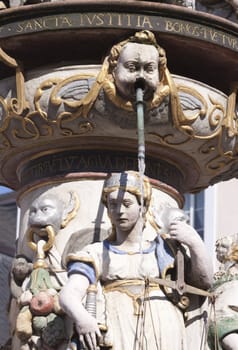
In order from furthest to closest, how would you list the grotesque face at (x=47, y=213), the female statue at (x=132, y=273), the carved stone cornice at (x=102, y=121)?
the grotesque face at (x=47, y=213)
the carved stone cornice at (x=102, y=121)
the female statue at (x=132, y=273)

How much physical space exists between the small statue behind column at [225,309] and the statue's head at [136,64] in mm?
1609

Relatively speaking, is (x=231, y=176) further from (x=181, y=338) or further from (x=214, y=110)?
(x=181, y=338)

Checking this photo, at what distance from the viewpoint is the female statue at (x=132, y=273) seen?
13.4m

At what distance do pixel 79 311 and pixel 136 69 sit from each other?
2.02 m

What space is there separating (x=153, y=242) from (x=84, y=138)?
1071 mm

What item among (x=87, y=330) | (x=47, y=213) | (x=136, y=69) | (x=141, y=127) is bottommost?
(x=87, y=330)

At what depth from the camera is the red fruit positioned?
13.7 m

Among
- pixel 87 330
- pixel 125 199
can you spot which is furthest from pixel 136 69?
pixel 87 330

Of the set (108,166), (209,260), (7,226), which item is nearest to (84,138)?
(108,166)

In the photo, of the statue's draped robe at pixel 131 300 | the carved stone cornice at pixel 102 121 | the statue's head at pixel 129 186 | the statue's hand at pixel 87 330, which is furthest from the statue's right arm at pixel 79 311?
the carved stone cornice at pixel 102 121

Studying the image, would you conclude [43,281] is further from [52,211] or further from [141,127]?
[141,127]

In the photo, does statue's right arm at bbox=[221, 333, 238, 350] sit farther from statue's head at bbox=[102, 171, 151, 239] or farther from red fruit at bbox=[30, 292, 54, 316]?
red fruit at bbox=[30, 292, 54, 316]

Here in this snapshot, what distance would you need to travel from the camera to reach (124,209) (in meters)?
13.6

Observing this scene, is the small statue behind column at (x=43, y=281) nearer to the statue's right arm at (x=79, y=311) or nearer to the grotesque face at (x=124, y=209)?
the statue's right arm at (x=79, y=311)
